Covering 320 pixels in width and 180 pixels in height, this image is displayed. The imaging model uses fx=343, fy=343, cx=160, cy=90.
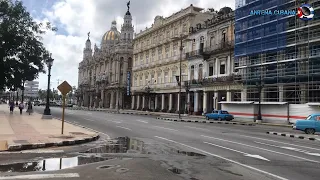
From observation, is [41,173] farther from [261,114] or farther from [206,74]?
[206,74]

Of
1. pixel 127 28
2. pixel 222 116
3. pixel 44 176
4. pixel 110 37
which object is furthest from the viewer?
pixel 110 37

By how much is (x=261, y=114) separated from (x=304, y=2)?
12743 millimetres

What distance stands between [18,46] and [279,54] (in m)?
31.5

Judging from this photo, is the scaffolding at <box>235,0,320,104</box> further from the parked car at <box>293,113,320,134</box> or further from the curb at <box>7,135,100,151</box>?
the curb at <box>7,135,100,151</box>

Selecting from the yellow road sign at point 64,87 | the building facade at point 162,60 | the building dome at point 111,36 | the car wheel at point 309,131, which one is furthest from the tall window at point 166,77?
the building dome at point 111,36

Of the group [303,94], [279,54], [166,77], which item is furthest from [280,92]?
[166,77]

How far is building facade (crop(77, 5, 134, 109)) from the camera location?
3612 inches

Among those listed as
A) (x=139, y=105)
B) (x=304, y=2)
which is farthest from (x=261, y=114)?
(x=139, y=105)

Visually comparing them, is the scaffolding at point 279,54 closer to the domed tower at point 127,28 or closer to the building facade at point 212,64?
the building facade at point 212,64

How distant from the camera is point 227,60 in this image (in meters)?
48.2

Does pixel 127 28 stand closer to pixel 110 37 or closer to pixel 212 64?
pixel 110 37

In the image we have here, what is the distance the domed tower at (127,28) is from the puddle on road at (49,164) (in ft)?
281

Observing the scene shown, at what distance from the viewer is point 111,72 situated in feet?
323

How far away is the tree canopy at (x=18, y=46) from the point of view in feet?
135
